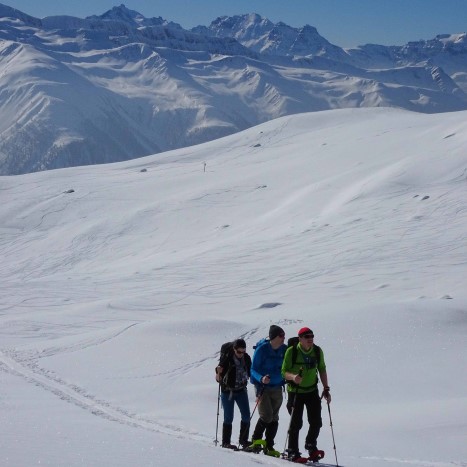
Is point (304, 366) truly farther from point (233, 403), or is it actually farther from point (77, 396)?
point (77, 396)

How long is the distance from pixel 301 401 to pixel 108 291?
791 inches

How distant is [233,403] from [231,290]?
17547 millimetres

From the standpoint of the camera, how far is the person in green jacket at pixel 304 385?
859 cm

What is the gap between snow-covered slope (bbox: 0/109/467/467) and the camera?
33.5 feet

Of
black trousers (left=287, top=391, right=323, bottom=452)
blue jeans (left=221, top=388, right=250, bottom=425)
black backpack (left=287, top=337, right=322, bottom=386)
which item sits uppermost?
black backpack (left=287, top=337, right=322, bottom=386)

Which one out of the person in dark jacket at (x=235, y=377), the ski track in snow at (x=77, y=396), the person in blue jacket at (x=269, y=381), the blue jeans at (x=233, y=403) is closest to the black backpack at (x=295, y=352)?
the person in blue jacket at (x=269, y=381)

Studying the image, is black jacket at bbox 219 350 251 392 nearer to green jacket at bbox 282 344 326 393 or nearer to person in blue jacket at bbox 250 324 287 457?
person in blue jacket at bbox 250 324 287 457

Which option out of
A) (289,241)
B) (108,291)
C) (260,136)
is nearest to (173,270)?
(108,291)

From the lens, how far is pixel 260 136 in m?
66.9

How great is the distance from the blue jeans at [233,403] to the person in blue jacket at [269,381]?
32cm

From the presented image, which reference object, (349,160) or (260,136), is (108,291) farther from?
(260,136)

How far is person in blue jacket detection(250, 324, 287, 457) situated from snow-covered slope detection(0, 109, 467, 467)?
0.77 m

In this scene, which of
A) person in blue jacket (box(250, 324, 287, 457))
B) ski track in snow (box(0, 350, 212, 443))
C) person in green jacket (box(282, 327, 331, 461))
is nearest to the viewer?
person in green jacket (box(282, 327, 331, 461))

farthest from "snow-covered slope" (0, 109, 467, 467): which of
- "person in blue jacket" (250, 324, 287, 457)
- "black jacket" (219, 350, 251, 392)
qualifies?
"black jacket" (219, 350, 251, 392)
